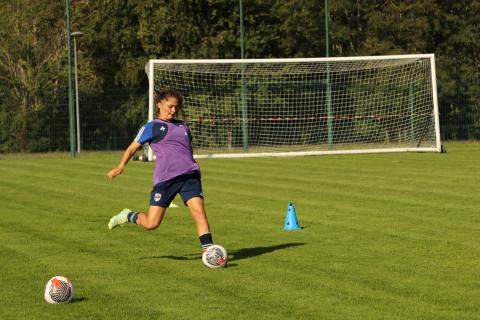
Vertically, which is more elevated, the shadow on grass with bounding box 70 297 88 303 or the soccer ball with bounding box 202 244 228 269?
the soccer ball with bounding box 202 244 228 269

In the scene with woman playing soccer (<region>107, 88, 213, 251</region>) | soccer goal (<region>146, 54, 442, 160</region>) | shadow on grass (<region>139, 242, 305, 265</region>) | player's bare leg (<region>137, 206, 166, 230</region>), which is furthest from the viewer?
soccer goal (<region>146, 54, 442, 160</region>)

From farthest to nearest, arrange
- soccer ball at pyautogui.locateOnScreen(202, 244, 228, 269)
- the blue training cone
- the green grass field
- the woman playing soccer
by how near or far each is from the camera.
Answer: the blue training cone
the woman playing soccer
soccer ball at pyautogui.locateOnScreen(202, 244, 228, 269)
the green grass field

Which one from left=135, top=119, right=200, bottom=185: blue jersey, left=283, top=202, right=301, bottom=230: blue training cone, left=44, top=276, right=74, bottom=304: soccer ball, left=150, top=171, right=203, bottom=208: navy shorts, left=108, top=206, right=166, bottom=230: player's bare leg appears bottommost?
left=44, top=276, right=74, bottom=304: soccer ball

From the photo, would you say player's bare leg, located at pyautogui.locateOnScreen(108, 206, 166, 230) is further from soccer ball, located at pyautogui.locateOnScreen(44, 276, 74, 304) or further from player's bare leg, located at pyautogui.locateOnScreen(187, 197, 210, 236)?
soccer ball, located at pyautogui.locateOnScreen(44, 276, 74, 304)

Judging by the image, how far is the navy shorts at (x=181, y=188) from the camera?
462 inches

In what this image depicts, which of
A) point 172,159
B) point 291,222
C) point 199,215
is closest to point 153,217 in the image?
point 199,215

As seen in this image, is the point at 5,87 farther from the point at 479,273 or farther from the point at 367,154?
the point at 479,273

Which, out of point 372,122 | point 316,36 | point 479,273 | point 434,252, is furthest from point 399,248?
point 316,36

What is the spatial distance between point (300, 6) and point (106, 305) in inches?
1839

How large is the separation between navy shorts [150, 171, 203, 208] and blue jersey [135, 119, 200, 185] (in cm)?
6

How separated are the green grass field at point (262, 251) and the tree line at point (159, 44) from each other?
2077 centimetres

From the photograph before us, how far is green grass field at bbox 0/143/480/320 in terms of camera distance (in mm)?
9086

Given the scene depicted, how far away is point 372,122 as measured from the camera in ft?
132

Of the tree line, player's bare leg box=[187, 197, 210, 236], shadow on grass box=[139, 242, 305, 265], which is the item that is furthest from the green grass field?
the tree line
